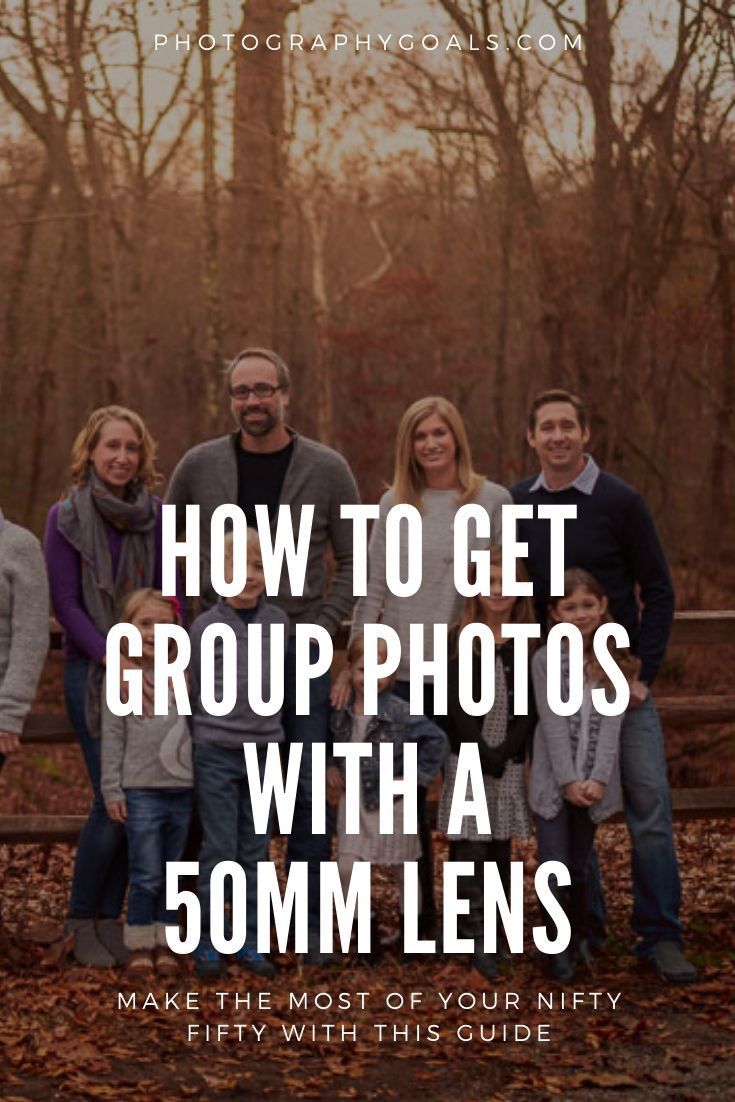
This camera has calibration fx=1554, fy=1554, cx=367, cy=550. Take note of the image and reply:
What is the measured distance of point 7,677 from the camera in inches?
252

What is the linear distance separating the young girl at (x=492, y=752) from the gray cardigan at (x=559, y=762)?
0.30 ft

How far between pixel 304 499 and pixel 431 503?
54 cm

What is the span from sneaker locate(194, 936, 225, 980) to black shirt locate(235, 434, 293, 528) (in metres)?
1.78

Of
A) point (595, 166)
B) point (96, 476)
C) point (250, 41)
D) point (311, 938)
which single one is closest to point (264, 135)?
point (250, 41)

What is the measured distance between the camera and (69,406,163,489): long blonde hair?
21.3 feet

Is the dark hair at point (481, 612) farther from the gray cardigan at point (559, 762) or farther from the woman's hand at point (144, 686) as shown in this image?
the woman's hand at point (144, 686)

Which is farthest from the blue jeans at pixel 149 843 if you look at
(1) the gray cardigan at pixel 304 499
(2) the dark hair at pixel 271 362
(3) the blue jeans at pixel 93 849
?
(2) the dark hair at pixel 271 362

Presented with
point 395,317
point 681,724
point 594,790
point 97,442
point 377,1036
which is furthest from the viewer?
point 395,317

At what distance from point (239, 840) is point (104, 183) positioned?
1642cm

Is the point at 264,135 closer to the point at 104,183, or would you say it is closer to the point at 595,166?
the point at 595,166

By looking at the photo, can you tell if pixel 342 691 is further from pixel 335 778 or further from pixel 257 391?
pixel 257 391

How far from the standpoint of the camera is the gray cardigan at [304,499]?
6.59m

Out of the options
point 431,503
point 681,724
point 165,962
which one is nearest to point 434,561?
point 431,503

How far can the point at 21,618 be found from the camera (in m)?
6.39
